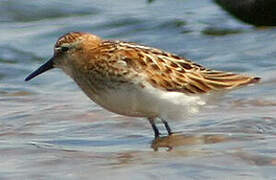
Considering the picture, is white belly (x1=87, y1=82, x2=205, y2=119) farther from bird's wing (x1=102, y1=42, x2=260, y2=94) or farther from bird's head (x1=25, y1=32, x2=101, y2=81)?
bird's head (x1=25, y1=32, x2=101, y2=81)

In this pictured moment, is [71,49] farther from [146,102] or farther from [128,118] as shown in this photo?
[128,118]

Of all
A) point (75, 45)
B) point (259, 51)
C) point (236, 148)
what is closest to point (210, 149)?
point (236, 148)

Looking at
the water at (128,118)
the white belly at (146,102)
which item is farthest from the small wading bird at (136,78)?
the water at (128,118)

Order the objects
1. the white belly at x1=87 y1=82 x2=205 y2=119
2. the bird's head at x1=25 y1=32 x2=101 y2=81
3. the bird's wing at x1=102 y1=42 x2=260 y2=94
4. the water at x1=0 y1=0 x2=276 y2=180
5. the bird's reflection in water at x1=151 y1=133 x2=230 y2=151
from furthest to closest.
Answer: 1. the bird's head at x1=25 y1=32 x2=101 y2=81
2. the bird's wing at x1=102 y1=42 x2=260 y2=94
3. the bird's reflection in water at x1=151 y1=133 x2=230 y2=151
4. the white belly at x1=87 y1=82 x2=205 y2=119
5. the water at x1=0 y1=0 x2=276 y2=180

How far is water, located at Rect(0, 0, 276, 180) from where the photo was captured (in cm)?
687

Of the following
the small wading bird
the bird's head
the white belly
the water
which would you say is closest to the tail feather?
the small wading bird

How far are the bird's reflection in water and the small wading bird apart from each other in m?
0.14

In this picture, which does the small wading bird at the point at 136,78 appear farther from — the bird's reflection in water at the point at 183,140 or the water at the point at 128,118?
the water at the point at 128,118

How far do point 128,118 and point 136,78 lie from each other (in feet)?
4.33

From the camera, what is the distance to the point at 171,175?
21.4 ft

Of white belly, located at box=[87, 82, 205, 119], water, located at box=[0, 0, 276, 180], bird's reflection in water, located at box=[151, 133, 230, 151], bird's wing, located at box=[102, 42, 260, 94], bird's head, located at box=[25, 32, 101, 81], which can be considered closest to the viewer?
water, located at box=[0, 0, 276, 180]

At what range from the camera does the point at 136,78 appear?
7.76 m

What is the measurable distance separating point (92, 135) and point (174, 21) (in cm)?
577

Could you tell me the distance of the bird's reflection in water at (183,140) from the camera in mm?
7792
